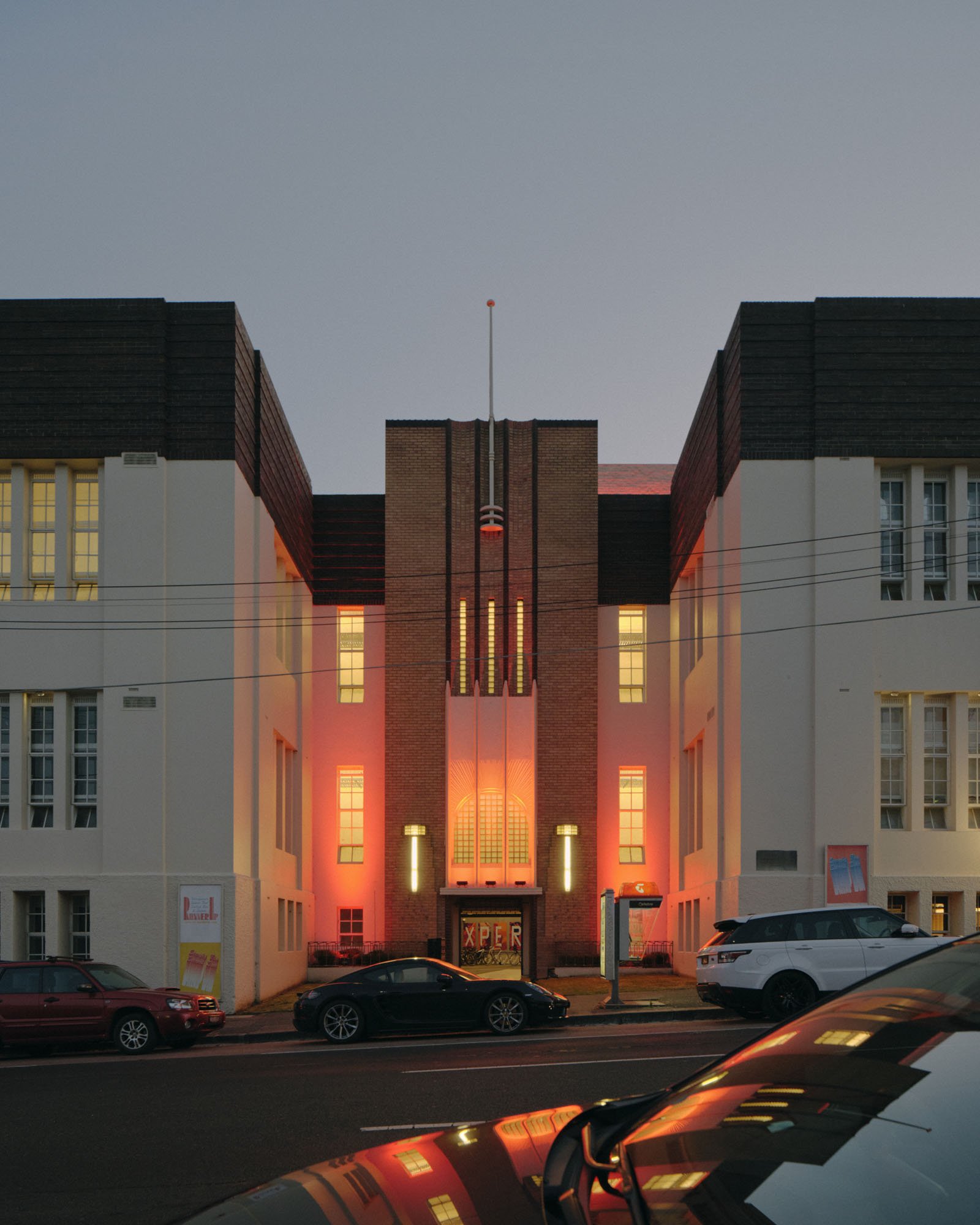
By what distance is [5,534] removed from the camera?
89.9 ft

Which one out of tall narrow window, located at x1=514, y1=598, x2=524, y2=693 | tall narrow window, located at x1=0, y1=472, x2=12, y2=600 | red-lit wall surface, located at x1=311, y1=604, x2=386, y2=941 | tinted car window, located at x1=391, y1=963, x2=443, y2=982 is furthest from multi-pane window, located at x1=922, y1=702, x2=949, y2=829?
tall narrow window, located at x1=0, y1=472, x2=12, y2=600

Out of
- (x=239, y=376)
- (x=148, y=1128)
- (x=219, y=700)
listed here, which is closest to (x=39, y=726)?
(x=219, y=700)

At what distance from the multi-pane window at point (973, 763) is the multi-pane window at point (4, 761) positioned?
1893 centimetres

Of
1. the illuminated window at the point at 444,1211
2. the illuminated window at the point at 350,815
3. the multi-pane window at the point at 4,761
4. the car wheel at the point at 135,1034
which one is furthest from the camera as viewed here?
the illuminated window at the point at 350,815

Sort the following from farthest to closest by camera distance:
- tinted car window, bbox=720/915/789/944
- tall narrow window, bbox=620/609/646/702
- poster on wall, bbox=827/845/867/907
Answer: tall narrow window, bbox=620/609/646/702 < poster on wall, bbox=827/845/867/907 < tinted car window, bbox=720/915/789/944

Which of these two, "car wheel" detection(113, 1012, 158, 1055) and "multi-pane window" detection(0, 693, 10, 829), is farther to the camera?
"multi-pane window" detection(0, 693, 10, 829)

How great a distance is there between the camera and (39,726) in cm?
2694

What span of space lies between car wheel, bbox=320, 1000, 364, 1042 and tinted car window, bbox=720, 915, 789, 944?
5.39 meters

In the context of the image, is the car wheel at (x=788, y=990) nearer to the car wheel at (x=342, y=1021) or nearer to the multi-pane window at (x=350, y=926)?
the car wheel at (x=342, y=1021)

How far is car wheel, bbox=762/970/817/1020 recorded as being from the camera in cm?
1931

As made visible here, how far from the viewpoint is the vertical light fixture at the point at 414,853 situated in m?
35.7

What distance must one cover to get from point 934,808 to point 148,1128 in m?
20.5

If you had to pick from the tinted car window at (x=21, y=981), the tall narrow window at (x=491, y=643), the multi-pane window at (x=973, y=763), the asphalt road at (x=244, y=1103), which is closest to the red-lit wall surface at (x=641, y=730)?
the tall narrow window at (x=491, y=643)

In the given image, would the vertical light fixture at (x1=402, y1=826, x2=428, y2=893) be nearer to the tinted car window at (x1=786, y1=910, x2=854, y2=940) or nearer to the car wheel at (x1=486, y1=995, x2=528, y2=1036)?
the car wheel at (x1=486, y1=995, x2=528, y2=1036)
